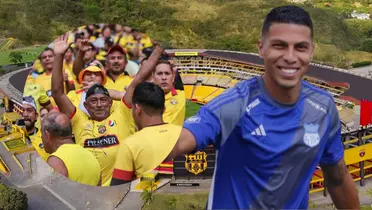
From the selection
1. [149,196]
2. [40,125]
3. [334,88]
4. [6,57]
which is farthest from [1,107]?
[40,125]

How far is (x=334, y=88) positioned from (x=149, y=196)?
566 inches

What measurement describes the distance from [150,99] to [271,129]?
0.58 meters

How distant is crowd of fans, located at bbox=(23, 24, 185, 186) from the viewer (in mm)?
4430

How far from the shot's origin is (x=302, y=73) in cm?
188

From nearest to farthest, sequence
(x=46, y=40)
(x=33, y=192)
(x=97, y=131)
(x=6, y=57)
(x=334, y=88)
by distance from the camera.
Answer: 1. (x=97, y=131)
2. (x=33, y=192)
3. (x=334, y=88)
4. (x=6, y=57)
5. (x=46, y=40)

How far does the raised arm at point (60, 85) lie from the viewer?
457 centimetres

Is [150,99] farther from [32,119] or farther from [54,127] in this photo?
[32,119]

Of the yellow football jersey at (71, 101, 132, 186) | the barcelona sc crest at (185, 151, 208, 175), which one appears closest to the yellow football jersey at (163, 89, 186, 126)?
the yellow football jersey at (71, 101, 132, 186)

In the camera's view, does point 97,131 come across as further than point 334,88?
No

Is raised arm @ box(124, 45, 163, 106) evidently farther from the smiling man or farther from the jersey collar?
the smiling man

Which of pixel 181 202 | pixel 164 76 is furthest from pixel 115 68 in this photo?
pixel 181 202

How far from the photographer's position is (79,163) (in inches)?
160

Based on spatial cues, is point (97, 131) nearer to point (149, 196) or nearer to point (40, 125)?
point (40, 125)

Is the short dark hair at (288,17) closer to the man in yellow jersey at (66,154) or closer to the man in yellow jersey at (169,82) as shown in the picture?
the man in yellow jersey at (66,154)
